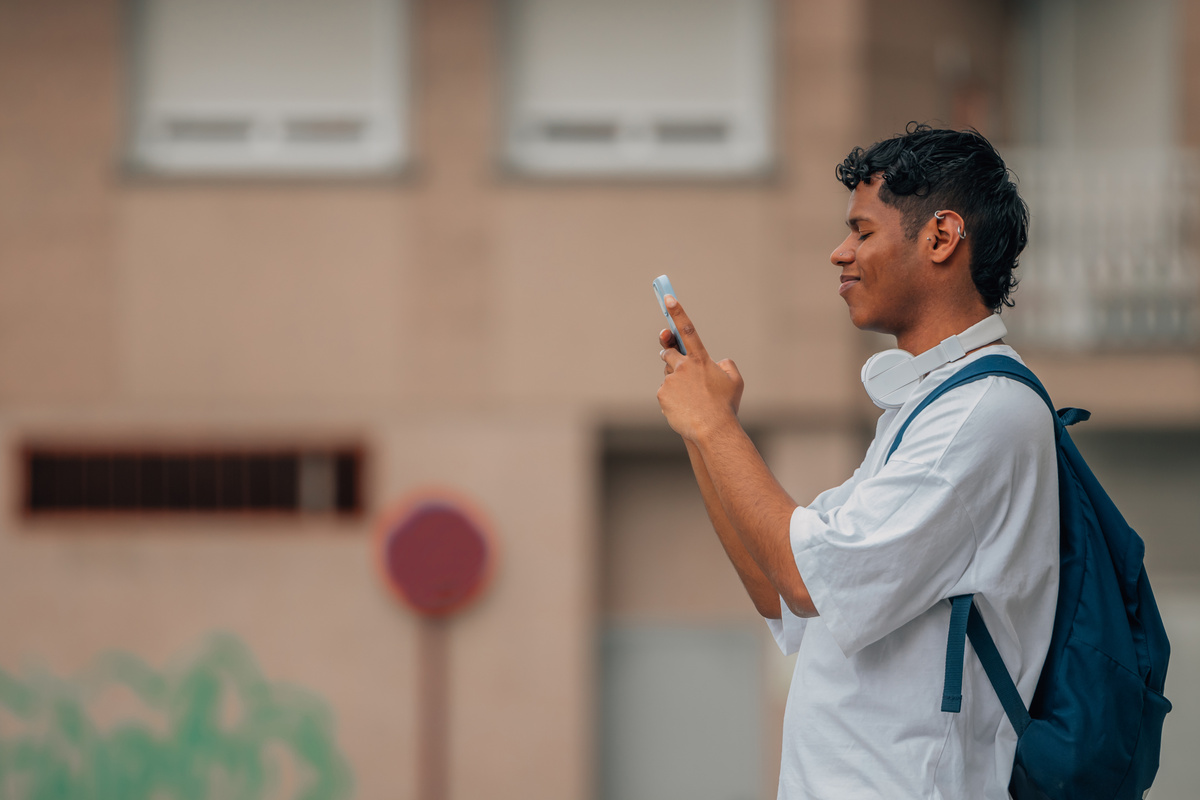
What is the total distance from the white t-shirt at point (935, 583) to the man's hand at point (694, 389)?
0.63 ft

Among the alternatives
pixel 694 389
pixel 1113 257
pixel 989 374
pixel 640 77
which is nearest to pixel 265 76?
pixel 640 77

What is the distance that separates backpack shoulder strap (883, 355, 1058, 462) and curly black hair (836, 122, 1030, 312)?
15cm

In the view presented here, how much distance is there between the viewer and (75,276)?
7.02 metres

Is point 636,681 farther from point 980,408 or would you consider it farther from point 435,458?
point 980,408

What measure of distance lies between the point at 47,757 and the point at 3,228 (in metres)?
2.94

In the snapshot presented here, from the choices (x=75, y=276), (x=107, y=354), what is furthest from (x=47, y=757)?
(x=75, y=276)

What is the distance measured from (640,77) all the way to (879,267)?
5.86 metres

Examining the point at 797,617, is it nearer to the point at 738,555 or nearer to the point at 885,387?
the point at 738,555

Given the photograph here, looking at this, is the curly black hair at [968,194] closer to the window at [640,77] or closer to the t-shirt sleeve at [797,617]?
the t-shirt sleeve at [797,617]

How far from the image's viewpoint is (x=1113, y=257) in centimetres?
729

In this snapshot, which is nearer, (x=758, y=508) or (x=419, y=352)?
(x=758, y=508)

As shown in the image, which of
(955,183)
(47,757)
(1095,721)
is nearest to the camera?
(1095,721)

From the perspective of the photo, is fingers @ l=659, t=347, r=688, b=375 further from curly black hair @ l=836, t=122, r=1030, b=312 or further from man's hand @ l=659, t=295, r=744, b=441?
curly black hair @ l=836, t=122, r=1030, b=312

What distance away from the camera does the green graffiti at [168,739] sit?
6.85 metres
